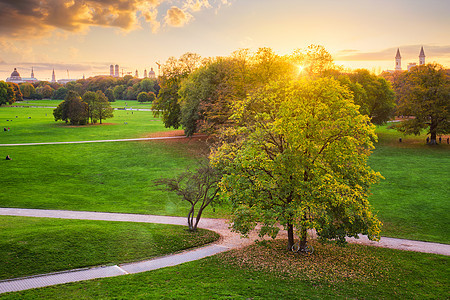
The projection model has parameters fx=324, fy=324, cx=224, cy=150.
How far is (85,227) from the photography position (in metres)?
18.3

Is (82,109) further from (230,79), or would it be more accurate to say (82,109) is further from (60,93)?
(60,93)

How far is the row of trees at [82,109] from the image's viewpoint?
7269cm

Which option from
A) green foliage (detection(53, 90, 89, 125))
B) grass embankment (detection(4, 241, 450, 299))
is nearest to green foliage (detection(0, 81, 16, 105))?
green foliage (detection(53, 90, 89, 125))

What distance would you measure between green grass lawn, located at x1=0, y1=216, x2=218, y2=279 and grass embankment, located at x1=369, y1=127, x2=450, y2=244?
13676 millimetres

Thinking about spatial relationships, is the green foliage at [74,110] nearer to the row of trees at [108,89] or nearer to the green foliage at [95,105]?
the green foliage at [95,105]

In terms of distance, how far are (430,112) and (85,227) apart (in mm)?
51397

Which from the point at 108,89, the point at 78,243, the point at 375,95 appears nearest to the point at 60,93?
the point at 108,89

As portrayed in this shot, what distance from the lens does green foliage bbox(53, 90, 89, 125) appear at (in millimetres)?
72375

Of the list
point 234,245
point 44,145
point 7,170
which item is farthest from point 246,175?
point 44,145

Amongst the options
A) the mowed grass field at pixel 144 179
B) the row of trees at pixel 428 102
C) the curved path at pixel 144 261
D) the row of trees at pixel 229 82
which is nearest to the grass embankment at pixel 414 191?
the mowed grass field at pixel 144 179

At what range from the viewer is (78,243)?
54.0ft

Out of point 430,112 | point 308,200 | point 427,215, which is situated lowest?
point 427,215

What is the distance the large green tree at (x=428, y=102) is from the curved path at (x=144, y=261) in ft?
124

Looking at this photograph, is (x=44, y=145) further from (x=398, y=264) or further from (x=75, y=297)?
(x=398, y=264)
